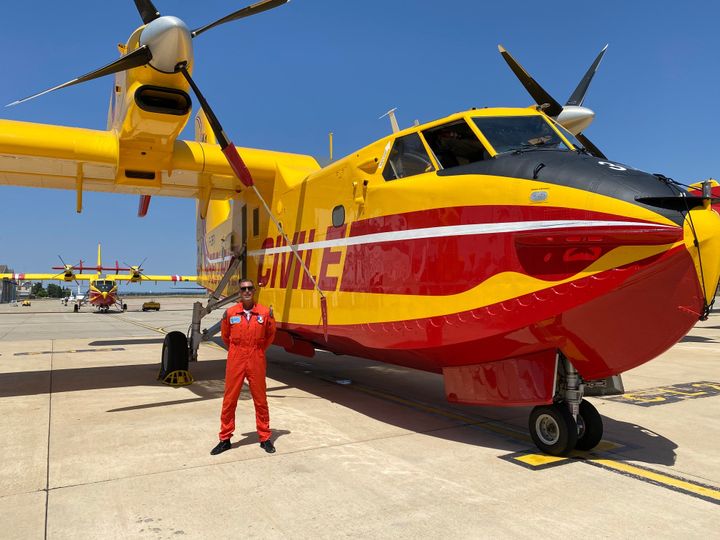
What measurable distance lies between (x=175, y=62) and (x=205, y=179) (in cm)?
290

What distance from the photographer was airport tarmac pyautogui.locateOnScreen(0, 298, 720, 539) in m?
3.33

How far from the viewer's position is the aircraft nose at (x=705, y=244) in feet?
12.0

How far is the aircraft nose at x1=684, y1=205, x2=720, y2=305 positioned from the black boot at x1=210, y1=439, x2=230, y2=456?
14.1ft

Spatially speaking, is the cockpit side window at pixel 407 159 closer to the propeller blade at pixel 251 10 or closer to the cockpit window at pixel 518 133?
the cockpit window at pixel 518 133

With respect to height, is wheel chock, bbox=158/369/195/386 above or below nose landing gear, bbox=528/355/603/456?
below

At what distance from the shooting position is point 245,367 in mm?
4941

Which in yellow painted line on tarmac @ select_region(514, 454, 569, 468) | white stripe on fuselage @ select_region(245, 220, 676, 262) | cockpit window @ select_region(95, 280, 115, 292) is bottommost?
yellow painted line on tarmac @ select_region(514, 454, 569, 468)

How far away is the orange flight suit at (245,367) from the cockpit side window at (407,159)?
7.27 ft

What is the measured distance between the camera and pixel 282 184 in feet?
28.3

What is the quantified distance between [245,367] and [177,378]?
4396mm

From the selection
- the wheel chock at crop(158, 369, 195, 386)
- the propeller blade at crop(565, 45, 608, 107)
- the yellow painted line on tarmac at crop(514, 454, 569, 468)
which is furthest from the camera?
the propeller blade at crop(565, 45, 608, 107)

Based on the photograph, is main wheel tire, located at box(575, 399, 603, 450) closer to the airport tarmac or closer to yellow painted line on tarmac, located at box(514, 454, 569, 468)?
the airport tarmac

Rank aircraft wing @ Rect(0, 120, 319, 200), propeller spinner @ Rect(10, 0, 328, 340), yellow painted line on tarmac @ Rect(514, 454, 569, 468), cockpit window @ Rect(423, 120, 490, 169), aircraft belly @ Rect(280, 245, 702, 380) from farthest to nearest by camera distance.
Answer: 1. aircraft wing @ Rect(0, 120, 319, 200)
2. propeller spinner @ Rect(10, 0, 328, 340)
3. cockpit window @ Rect(423, 120, 490, 169)
4. yellow painted line on tarmac @ Rect(514, 454, 569, 468)
5. aircraft belly @ Rect(280, 245, 702, 380)

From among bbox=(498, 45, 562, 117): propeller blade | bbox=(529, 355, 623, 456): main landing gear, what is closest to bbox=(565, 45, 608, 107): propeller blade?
bbox=(498, 45, 562, 117): propeller blade
